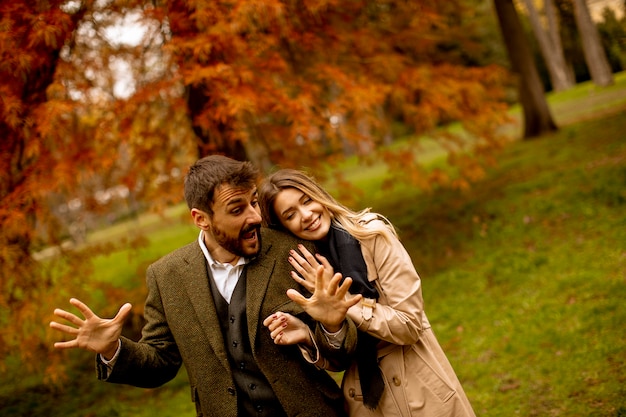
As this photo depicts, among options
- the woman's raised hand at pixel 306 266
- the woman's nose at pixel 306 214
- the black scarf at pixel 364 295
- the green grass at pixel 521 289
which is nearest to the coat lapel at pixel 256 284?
the woman's raised hand at pixel 306 266

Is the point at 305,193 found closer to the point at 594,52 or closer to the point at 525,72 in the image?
the point at 525,72

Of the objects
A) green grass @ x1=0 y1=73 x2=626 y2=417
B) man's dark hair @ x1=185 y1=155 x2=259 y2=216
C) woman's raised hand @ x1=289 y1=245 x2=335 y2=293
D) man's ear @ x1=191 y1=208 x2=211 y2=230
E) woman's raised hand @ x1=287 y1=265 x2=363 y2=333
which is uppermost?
man's dark hair @ x1=185 y1=155 x2=259 y2=216

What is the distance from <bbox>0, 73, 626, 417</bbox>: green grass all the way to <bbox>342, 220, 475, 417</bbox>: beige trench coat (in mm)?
2181

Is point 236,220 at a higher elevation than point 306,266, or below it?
higher

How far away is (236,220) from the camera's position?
248cm

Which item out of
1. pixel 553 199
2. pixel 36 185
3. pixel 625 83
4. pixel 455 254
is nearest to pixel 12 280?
pixel 36 185

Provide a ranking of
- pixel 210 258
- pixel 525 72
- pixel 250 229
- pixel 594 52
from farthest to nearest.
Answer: pixel 594 52, pixel 525 72, pixel 210 258, pixel 250 229

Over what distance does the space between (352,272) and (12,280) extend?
4.68 metres

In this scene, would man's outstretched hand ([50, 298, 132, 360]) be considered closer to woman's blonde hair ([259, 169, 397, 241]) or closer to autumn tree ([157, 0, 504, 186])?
woman's blonde hair ([259, 169, 397, 241])

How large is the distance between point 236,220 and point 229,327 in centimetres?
48

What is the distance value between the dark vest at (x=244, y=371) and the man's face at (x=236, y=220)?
19cm

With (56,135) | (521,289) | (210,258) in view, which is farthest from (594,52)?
(210,258)

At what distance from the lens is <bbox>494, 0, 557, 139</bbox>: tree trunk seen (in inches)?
491

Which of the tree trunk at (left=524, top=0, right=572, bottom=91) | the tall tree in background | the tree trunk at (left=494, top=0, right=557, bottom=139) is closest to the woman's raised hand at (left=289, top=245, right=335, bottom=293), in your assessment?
the tall tree in background
